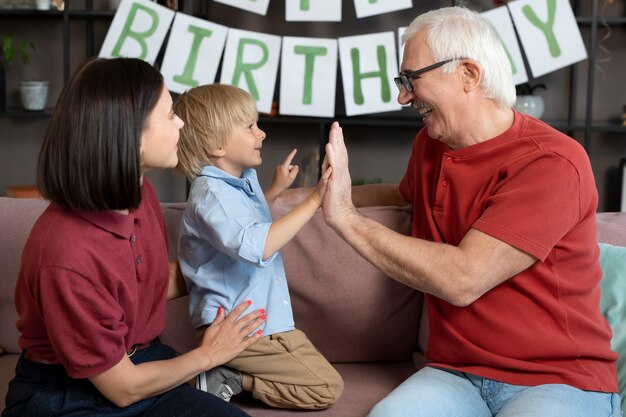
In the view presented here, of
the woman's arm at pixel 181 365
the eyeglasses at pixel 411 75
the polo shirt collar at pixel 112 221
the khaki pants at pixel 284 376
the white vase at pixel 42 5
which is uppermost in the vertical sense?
the white vase at pixel 42 5

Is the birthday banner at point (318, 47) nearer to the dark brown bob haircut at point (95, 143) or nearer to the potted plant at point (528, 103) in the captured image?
the potted plant at point (528, 103)

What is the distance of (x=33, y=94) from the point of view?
4262mm

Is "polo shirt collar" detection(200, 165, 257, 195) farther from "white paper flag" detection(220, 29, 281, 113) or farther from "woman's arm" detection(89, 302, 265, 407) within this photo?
"white paper flag" detection(220, 29, 281, 113)

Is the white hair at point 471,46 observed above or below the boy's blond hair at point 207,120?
above

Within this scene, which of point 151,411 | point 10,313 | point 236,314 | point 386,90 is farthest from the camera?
point 386,90

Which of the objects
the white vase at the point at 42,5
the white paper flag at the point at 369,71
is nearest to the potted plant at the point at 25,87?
the white vase at the point at 42,5

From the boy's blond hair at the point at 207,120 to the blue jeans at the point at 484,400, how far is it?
23.7 inches

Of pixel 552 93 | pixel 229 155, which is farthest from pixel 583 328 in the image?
pixel 552 93

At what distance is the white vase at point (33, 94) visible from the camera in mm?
4246

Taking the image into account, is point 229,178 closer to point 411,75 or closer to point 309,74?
point 411,75

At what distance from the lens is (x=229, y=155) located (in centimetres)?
179

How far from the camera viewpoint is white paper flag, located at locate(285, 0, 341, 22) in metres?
3.73

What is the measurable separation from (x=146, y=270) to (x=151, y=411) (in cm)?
25

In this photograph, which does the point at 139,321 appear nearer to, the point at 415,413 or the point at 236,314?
the point at 236,314
